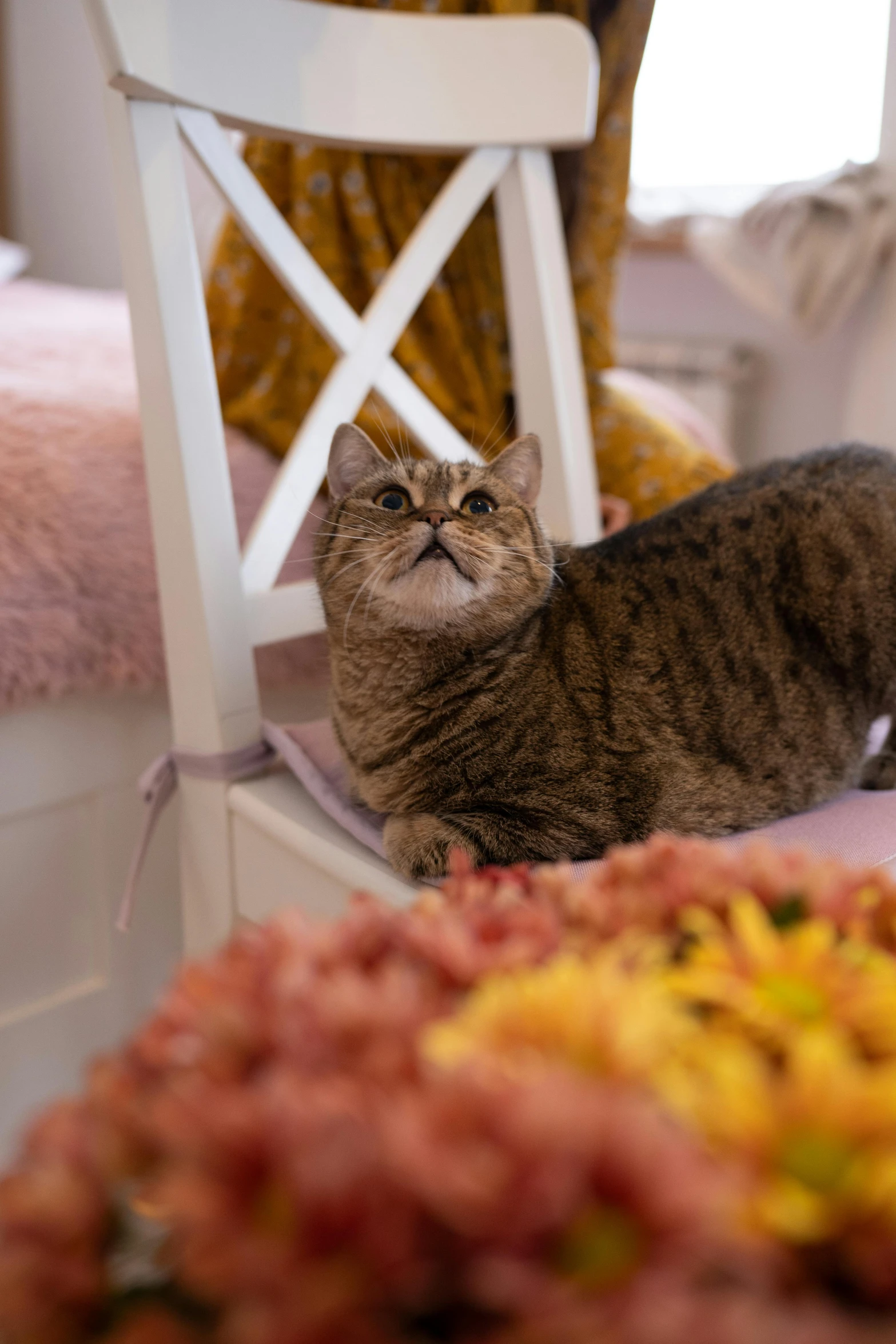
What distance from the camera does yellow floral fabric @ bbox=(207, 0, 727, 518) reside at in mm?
1212

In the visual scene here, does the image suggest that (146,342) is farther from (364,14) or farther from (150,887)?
(150,887)

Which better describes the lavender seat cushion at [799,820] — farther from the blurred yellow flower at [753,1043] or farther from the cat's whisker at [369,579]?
the blurred yellow flower at [753,1043]

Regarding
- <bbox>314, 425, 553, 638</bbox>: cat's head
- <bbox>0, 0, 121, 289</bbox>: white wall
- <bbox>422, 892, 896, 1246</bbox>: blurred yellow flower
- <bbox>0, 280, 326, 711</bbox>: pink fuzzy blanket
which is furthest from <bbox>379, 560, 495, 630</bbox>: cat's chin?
<bbox>0, 0, 121, 289</bbox>: white wall

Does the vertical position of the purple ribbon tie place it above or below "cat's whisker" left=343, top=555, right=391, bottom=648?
below

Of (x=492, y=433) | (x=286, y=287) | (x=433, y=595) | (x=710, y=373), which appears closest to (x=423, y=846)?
(x=433, y=595)

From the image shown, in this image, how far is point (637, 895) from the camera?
1.03ft

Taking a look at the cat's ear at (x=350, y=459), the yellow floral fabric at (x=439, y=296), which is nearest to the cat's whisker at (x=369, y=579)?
the cat's ear at (x=350, y=459)

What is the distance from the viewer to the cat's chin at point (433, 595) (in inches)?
29.5

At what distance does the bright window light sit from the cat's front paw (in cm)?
193

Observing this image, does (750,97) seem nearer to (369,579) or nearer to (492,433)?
(492,433)

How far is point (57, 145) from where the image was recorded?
3.29 meters

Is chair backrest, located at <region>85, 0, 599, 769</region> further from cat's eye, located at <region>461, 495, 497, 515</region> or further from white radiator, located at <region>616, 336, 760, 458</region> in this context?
white radiator, located at <region>616, 336, 760, 458</region>

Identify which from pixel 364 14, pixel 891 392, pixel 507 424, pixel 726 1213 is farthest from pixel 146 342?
pixel 891 392

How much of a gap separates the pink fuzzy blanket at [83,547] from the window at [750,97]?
1.47 meters
